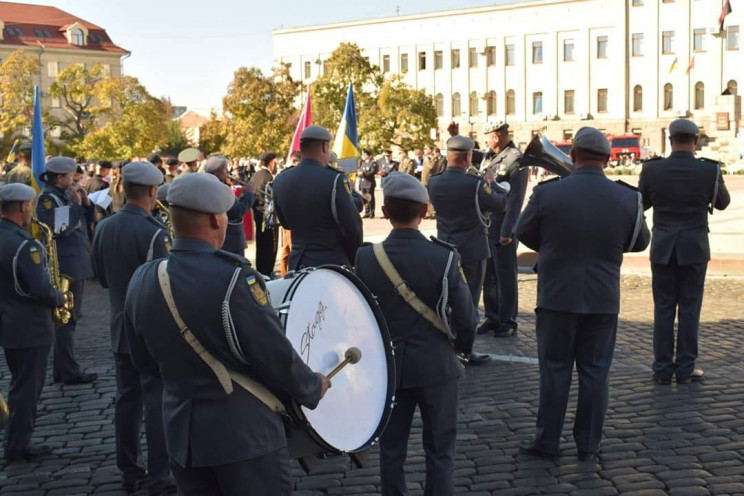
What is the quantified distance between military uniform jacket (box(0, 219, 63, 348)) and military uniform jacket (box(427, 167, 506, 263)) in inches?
132

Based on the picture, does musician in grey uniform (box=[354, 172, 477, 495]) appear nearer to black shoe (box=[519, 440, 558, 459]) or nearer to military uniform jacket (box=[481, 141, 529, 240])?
black shoe (box=[519, 440, 558, 459])

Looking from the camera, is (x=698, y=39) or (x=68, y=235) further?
(x=698, y=39)

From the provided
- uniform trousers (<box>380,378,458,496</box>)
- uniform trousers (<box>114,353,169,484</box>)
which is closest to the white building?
uniform trousers (<box>114,353,169,484</box>)

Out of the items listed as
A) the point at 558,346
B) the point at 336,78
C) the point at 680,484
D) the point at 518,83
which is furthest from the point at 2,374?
the point at 518,83

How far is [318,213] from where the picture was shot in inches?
299

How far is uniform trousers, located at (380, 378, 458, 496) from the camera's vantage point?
16.8 ft

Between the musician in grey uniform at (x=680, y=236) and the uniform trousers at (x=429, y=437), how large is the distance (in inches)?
133

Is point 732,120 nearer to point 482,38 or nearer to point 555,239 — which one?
point 482,38

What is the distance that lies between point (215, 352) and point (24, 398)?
3509mm

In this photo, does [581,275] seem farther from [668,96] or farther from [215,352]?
[668,96]

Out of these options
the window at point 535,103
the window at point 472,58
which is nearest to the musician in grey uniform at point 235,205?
the window at point 535,103

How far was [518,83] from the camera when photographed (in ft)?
255

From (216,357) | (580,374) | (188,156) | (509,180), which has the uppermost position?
(188,156)

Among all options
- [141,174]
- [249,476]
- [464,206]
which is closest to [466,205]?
[464,206]
